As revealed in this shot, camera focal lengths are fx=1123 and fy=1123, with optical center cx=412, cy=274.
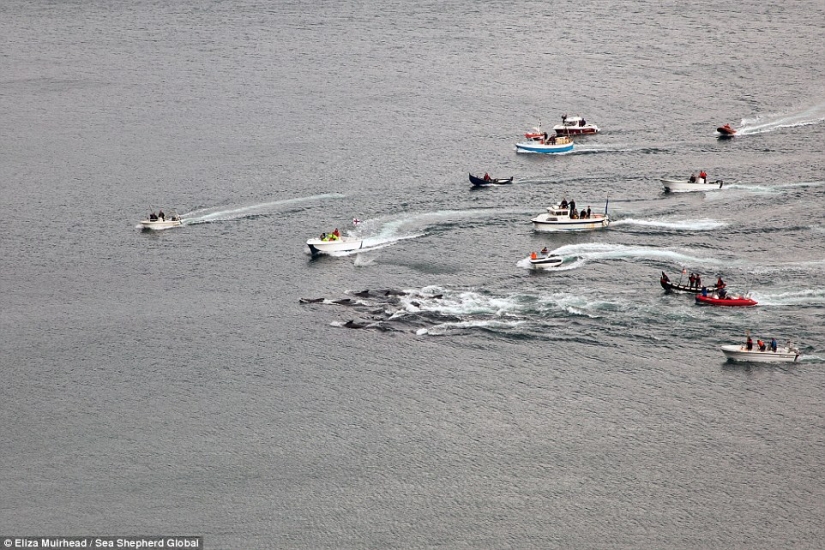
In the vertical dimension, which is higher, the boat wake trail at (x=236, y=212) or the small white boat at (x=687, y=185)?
the small white boat at (x=687, y=185)

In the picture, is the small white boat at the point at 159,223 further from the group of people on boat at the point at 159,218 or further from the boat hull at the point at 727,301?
the boat hull at the point at 727,301

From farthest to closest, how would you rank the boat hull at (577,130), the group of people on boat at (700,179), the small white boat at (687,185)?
1. the boat hull at (577,130)
2. the group of people on boat at (700,179)
3. the small white boat at (687,185)

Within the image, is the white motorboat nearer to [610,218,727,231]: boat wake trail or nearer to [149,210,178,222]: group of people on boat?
[610,218,727,231]: boat wake trail

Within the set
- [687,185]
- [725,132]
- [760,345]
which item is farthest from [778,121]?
[760,345]

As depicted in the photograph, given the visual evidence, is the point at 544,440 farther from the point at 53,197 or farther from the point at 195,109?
the point at 195,109

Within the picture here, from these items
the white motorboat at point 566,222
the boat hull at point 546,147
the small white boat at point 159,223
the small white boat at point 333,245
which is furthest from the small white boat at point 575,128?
the small white boat at point 159,223
